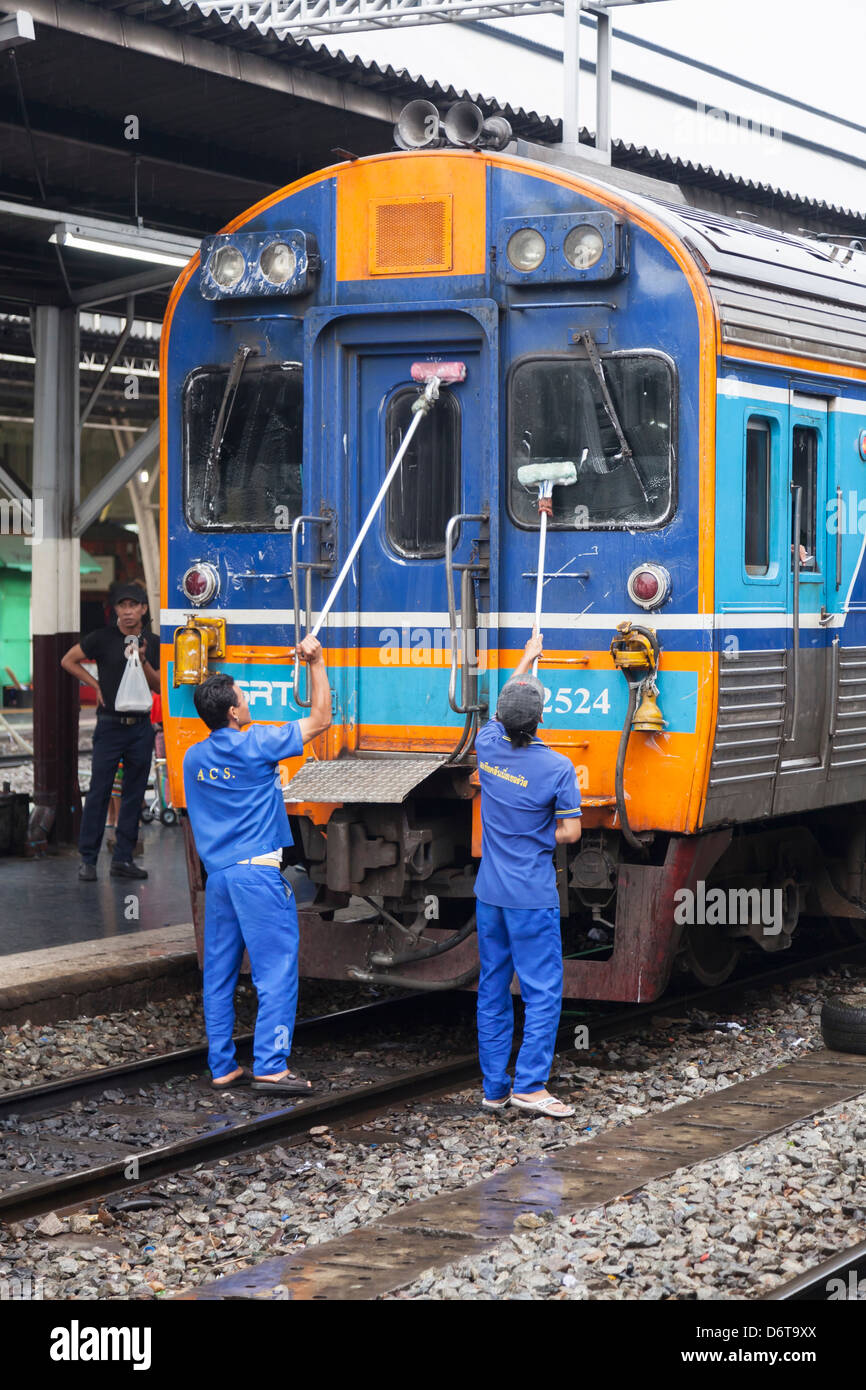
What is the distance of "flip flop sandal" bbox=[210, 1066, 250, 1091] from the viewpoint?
25.4ft

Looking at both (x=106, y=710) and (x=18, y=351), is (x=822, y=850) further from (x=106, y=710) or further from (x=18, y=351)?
(x=18, y=351)

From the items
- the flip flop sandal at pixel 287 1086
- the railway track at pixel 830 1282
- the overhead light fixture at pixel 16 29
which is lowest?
the flip flop sandal at pixel 287 1086

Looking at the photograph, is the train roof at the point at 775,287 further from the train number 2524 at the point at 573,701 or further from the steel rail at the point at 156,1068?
the steel rail at the point at 156,1068

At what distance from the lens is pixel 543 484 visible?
7.79 m

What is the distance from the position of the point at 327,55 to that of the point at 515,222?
3.59 metres

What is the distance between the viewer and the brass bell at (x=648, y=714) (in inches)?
295

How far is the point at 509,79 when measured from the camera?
917 inches

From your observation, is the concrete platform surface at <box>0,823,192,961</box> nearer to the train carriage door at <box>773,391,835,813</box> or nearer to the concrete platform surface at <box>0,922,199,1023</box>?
the concrete platform surface at <box>0,922,199,1023</box>

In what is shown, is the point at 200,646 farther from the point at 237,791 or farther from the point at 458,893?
the point at 458,893

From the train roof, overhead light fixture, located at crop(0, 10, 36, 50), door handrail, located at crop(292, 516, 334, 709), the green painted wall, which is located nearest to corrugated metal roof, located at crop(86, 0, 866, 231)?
overhead light fixture, located at crop(0, 10, 36, 50)

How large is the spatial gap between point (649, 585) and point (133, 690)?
5.02 meters

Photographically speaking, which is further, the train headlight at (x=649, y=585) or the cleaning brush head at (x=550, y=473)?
the cleaning brush head at (x=550, y=473)

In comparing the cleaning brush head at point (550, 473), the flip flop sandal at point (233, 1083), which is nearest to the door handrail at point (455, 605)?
the cleaning brush head at point (550, 473)

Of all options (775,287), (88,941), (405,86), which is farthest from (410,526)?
(405,86)
